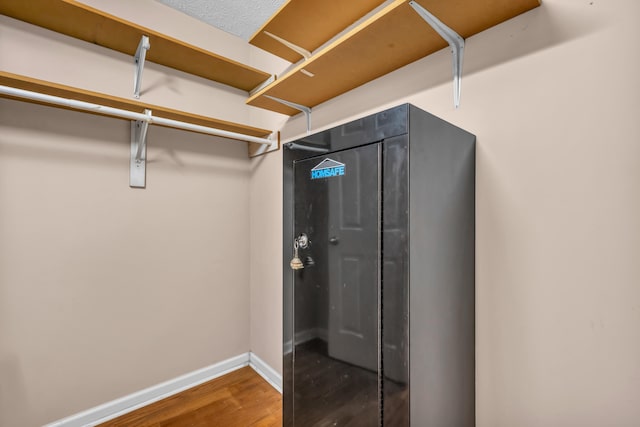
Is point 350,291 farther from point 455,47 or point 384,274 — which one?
point 455,47

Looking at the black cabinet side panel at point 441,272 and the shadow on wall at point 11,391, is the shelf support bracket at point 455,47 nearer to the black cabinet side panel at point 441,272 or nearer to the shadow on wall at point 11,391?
the black cabinet side panel at point 441,272

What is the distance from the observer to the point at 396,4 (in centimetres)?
88

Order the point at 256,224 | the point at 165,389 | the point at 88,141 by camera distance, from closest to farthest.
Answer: the point at 88,141 < the point at 165,389 < the point at 256,224

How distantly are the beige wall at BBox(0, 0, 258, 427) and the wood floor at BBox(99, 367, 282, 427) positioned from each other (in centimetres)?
16

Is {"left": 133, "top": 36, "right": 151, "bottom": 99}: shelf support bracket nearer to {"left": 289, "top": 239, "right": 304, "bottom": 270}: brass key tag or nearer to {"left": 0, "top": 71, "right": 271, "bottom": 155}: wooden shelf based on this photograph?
{"left": 0, "top": 71, "right": 271, "bottom": 155}: wooden shelf

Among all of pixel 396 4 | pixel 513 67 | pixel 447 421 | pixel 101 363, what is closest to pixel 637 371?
pixel 447 421

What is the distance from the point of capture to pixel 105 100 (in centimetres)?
Result: 139

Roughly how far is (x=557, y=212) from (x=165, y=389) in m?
2.30

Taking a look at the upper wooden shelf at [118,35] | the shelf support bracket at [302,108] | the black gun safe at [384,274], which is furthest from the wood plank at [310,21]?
the black gun safe at [384,274]

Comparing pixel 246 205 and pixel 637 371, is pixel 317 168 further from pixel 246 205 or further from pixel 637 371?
pixel 246 205

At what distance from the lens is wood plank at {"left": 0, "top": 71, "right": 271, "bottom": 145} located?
1199 millimetres

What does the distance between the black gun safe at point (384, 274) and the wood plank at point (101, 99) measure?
2.99 feet

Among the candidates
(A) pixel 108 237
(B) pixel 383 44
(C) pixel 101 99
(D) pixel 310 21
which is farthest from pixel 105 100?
(B) pixel 383 44

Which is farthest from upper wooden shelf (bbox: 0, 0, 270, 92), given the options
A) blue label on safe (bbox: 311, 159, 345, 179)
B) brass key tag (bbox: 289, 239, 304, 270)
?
brass key tag (bbox: 289, 239, 304, 270)
